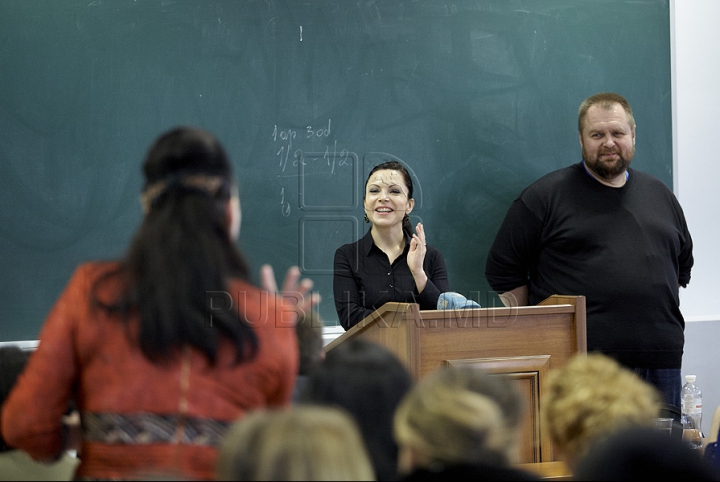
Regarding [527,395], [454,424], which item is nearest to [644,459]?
[454,424]

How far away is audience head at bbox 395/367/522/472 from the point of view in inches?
55.7

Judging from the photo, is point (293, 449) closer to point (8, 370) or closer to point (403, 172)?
point (8, 370)

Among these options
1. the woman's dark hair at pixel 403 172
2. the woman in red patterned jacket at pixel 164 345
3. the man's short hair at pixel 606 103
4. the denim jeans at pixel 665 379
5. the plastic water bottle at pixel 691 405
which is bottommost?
the plastic water bottle at pixel 691 405

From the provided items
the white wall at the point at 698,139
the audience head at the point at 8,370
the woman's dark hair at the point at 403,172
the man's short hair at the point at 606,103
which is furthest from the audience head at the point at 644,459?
the white wall at the point at 698,139

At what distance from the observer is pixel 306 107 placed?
4.23 meters

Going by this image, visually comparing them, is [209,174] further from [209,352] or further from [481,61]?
[481,61]

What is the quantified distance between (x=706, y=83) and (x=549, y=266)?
5.92 ft

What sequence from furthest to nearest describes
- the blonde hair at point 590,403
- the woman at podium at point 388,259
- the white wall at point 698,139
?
1. the white wall at point 698,139
2. the woman at podium at point 388,259
3. the blonde hair at point 590,403

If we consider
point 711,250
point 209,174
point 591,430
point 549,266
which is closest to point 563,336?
point 549,266

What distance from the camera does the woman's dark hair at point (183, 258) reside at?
152 centimetres

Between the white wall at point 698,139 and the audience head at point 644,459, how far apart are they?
3.78 metres

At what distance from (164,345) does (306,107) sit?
2.86 metres

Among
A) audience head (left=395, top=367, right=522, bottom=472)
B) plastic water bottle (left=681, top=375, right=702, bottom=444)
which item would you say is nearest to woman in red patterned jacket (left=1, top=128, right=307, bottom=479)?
audience head (left=395, top=367, right=522, bottom=472)

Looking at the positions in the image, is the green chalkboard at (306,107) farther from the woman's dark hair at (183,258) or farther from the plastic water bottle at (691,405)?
the woman's dark hair at (183,258)
